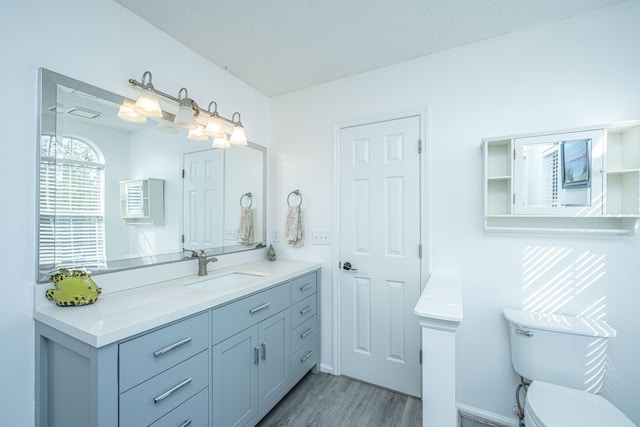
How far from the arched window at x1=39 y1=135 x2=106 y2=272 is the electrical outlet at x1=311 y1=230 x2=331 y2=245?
1467 millimetres

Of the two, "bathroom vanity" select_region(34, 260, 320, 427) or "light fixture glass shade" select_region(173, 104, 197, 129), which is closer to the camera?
"bathroom vanity" select_region(34, 260, 320, 427)

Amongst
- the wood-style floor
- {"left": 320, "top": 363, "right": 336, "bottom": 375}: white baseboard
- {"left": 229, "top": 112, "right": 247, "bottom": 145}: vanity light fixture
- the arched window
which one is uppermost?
{"left": 229, "top": 112, "right": 247, "bottom": 145}: vanity light fixture

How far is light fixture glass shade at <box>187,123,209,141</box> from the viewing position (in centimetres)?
184

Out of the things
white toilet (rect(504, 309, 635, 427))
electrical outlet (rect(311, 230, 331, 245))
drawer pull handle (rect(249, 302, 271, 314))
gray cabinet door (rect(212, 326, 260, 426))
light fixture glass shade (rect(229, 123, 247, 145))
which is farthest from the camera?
electrical outlet (rect(311, 230, 331, 245))

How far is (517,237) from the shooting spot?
66.8 inches

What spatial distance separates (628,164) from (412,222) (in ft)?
3.88

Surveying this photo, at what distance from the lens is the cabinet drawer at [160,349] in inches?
38.9

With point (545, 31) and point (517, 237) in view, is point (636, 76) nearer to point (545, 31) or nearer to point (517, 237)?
point (545, 31)

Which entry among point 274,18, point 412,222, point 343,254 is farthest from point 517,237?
point 274,18

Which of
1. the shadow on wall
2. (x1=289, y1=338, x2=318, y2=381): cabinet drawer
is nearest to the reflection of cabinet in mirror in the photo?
(x1=289, y1=338, x2=318, y2=381): cabinet drawer

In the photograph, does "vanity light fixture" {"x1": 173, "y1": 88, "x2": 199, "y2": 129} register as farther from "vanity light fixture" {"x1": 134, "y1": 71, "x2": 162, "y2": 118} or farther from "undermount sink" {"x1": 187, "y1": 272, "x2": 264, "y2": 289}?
"undermount sink" {"x1": 187, "y1": 272, "x2": 264, "y2": 289}

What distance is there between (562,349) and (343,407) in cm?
138

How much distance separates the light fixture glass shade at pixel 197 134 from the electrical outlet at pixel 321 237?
117cm

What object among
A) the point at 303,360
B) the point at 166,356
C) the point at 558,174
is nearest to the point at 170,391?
the point at 166,356
